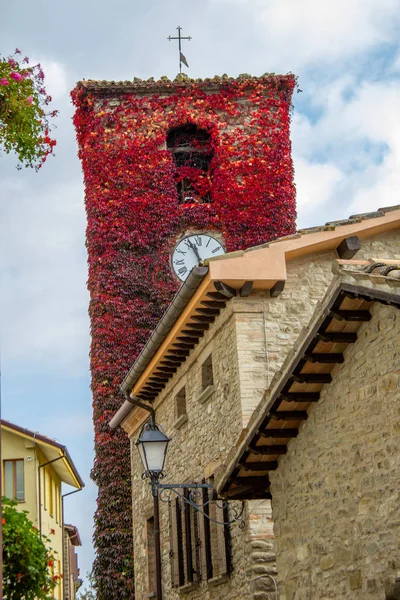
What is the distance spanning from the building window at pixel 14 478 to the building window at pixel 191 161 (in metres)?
9.88

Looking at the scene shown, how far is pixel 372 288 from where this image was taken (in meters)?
7.12

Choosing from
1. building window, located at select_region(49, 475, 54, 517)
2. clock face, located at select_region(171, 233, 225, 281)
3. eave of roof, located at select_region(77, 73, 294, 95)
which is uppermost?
eave of roof, located at select_region(77, 73, 294, 95)

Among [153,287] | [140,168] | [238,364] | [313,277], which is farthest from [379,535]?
[140,168]

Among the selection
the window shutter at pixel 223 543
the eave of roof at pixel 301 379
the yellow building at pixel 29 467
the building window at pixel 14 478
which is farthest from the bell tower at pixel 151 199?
the eave of roof at pixel 301 379

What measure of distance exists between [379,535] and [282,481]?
2.04m

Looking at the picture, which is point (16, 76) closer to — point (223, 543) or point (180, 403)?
point (223, 543)

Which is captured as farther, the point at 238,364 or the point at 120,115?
the point at 120,115

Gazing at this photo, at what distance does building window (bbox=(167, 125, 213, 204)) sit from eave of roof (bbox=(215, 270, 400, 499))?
13.9 metres

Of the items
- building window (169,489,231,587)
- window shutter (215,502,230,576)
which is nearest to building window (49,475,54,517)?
building window (169,489,231,587)

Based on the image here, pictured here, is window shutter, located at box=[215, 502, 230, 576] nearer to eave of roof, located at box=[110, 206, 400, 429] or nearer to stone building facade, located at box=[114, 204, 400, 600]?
stone building facade, located at box=[114, 204, 400, 600]

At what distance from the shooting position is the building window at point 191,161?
2336 centimetres

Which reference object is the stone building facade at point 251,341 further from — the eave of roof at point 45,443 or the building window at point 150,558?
the eave of roof at point 45,443

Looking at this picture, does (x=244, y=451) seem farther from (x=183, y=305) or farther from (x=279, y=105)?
(x=279, y=105)

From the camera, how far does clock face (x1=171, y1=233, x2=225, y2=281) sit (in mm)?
22203
